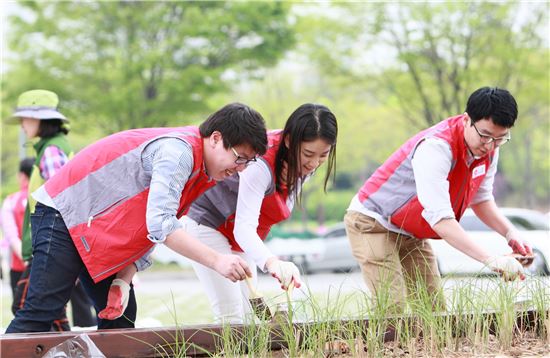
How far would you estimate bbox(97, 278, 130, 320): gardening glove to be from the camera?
3.01 metres

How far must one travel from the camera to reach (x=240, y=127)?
268cm

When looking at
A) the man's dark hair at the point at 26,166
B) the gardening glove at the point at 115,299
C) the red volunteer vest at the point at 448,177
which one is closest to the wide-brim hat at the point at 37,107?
the gardening glove at the point at 115,299

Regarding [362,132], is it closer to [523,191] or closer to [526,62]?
[526,62]

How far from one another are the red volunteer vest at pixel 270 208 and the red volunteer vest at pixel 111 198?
1.27ft

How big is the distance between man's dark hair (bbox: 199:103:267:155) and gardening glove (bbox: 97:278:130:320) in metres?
0.74

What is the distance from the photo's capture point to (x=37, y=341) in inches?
103

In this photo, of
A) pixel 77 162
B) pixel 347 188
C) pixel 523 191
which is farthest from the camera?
pixel 347 188

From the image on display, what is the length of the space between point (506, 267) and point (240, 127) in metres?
1.25

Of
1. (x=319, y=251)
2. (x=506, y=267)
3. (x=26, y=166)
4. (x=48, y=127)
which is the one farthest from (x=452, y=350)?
(x=319, y=251)

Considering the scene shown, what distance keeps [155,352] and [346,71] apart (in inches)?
508

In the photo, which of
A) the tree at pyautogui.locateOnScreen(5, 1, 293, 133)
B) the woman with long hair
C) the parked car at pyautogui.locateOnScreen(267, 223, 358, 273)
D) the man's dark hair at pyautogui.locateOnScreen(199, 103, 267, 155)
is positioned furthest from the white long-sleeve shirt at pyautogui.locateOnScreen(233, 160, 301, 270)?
the tree at pyautogui.locateOnScreen(5, 1, 293, 133)

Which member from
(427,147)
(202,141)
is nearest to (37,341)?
(202,141)

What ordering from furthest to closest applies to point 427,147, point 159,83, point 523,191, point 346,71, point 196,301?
point 523,191 < point 346,71 < point 159,83 < point 196,301 < point 427,147

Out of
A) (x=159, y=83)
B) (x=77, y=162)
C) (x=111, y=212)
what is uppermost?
(x=159, y=83)
